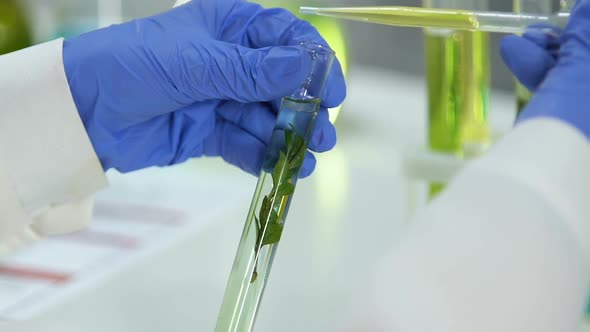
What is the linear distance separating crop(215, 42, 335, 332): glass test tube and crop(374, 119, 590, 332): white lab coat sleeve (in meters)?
0.24

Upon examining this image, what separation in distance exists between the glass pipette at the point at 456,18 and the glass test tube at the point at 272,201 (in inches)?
2.3

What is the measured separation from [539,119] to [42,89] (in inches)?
20.6

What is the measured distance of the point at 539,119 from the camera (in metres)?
0.56

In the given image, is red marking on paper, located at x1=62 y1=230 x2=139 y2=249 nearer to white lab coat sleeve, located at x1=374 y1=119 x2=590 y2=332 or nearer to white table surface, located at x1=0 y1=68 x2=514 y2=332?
white table surface, located at x1=0 y1=68 x2=514 y2=332

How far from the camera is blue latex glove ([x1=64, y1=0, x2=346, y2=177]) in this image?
30.6 inches

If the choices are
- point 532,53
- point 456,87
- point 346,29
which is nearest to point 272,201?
point 532,53

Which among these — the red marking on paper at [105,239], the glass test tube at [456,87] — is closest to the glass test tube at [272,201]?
the glass test tube at [456,87]

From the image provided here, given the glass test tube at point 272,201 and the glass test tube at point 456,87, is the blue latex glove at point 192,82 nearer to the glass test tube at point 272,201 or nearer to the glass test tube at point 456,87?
the glass test tube at point 272,201

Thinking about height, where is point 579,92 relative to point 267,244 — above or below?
above

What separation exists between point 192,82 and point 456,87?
0.50 metres

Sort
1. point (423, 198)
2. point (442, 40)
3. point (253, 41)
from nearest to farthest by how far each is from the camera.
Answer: point (253, 41) → point (442, 40) → point (423, 198)

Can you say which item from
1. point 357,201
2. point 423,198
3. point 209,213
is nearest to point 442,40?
point 423,198

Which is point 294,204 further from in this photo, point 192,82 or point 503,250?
point 503,250

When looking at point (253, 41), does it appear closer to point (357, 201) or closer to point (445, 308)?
point (445, 308)
